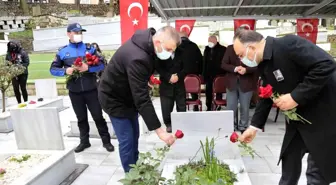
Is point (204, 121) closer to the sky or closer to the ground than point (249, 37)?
closer to the ground

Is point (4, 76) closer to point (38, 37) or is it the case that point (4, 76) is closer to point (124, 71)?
point (124, 71)

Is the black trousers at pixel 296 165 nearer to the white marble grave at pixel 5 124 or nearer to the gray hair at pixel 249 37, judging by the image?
the gray hair at pixel 249 37

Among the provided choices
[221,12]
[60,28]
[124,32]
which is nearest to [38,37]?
[60,28]

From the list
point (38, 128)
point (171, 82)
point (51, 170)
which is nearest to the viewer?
point (51, 170)

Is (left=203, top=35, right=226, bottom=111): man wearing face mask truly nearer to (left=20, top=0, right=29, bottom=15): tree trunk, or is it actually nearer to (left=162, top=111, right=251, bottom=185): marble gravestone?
(left=162, top=111, right=251, bottom=185): marble gravestone

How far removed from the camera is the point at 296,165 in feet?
7.64

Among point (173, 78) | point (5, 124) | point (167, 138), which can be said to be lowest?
point (5, 124)

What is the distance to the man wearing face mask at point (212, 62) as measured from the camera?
545 centimetres

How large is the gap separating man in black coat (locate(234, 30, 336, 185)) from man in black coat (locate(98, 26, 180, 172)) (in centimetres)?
62

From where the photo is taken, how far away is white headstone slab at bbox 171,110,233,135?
2.89 metres

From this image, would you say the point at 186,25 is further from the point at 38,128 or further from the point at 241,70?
the point at 38,128

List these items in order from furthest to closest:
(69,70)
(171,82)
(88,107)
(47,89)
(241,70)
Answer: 1. (47,89)
2. (171,82)
3. (241,70)
4. (88,107)
5. (69,70)

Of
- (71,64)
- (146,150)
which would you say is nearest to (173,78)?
(146,150)

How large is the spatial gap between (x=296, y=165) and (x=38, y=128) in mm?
2828
